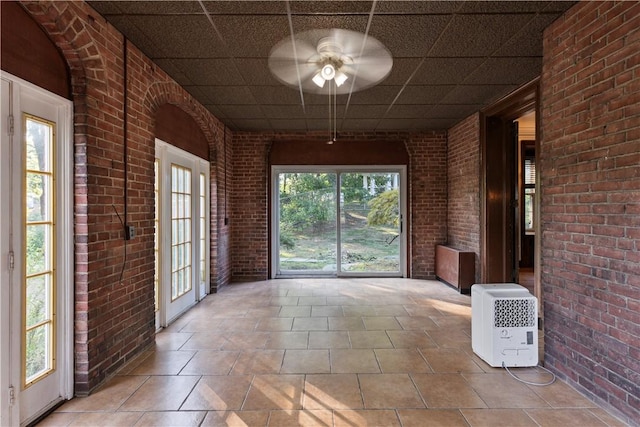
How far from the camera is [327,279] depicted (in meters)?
6.19

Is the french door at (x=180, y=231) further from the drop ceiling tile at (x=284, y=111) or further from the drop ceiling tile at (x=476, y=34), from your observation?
the drop ceiling tile at (x=476, y=34)

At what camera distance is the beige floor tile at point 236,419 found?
2.04 meters

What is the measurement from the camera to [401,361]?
9.39 feet

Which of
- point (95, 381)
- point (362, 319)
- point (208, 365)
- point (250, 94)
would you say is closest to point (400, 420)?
point (208, 365)

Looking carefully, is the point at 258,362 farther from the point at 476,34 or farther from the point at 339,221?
the point at 339,221

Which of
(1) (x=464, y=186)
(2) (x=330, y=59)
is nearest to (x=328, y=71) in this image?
(2) (x=330, y=59)

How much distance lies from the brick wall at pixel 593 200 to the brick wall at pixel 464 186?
7.61 feet

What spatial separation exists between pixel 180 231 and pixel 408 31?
3320 mm

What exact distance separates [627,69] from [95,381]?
402 cm

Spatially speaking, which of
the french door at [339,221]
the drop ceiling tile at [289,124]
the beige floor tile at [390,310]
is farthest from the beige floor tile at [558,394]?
the drop ceiling tile at [289,124]

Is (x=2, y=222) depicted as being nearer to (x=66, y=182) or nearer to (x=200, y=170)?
(x=66, y=182)

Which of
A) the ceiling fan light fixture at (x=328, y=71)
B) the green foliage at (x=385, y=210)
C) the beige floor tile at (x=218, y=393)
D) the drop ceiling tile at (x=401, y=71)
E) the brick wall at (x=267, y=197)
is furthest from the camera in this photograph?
the green foliage at (x=385, y=210)

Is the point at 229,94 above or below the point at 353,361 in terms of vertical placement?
above

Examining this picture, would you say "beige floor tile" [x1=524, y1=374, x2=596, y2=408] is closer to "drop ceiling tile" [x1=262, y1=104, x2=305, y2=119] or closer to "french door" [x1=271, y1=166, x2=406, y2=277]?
"french door" [x1=271, y1=166, x2=406, y2=277]
